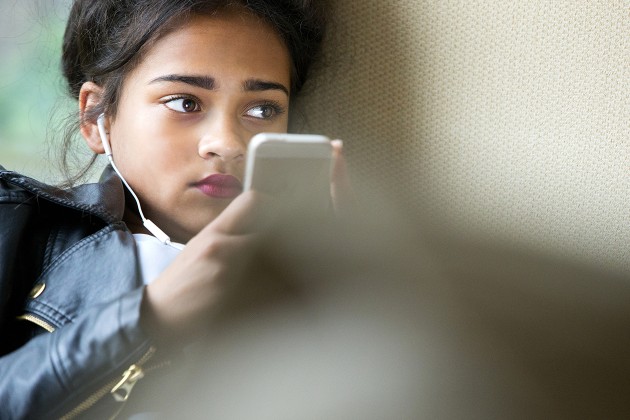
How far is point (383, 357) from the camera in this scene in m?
0.72

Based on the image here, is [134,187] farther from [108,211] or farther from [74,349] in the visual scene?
[74,349]

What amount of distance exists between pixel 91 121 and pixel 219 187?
20 cm

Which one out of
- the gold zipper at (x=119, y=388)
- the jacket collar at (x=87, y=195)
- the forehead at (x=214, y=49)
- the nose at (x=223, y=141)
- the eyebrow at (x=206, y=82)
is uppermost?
the forehead at (x=214, y=49)

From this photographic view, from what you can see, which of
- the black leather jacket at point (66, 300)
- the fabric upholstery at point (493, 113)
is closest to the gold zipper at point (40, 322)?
the black leather jacket at point (66, 300)

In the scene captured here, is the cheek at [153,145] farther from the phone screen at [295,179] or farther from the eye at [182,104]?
the phone screen at [295,179]

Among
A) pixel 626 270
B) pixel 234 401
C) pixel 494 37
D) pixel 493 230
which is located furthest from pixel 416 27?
pixel 234 401

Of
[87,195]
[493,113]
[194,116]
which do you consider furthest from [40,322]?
[493,113]

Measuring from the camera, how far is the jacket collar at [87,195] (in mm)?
738

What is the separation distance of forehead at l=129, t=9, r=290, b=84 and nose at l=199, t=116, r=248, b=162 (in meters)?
0.06

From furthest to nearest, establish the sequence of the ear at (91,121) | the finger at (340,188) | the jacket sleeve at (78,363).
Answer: the ear at (91,121) < the finger at (340,188) < the jacket sleeve at (78,363)

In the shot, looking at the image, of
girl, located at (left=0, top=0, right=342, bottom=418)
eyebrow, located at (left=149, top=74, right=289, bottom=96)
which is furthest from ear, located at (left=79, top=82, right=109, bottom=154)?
eyebrow, located at (left=149, top=74, right=289, bottom=96)

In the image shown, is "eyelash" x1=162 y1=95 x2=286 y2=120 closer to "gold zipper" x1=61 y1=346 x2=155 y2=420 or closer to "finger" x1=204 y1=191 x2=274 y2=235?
"finger" x1=204 y1=191 x2=274 y2=235

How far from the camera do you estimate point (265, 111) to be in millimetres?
813

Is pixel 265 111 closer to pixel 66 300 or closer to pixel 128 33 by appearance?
pixel 128 33
